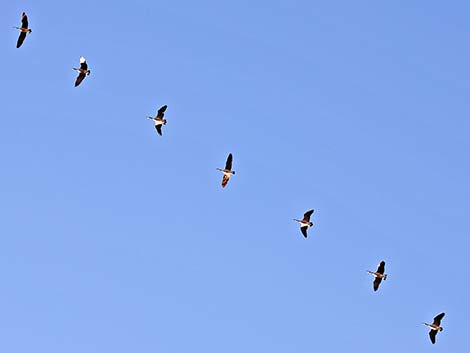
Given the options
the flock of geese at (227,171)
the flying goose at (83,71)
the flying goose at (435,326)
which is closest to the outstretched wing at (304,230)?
the flock of geese at (227,171)

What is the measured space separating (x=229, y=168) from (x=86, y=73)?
2006cm

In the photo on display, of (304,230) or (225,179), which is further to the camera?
(225,179)

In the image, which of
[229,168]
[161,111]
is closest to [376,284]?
[229,168]

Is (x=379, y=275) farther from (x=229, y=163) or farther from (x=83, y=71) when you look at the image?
(x=83, y=71)

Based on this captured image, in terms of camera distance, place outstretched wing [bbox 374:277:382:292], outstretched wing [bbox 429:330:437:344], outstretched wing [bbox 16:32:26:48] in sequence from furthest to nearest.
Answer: outstretched wing [bbox 374:277:382:292]
outstretched wing [bbox 429:330:437:344]
outstretched wing [bbox 16:32:26:48]

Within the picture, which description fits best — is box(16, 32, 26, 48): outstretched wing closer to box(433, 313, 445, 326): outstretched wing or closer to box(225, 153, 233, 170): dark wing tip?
box(225, 153, 233, 170): dark wing tip

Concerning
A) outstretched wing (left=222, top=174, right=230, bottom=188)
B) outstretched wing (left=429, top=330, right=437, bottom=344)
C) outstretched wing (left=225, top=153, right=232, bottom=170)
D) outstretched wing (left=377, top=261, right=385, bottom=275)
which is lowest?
outstretched wing (left=429, top=330, right=437, bottom=344)

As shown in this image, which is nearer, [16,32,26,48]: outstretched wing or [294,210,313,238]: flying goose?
[16,32,26,48]: outstretched wing

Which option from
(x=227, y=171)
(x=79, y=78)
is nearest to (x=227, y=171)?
(x=227, y=171)

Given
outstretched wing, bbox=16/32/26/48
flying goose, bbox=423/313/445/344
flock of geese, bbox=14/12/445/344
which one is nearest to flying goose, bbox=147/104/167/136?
flock of geese, bbox=14/12/445/344

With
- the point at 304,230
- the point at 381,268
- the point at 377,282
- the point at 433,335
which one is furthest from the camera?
the point at 304,230

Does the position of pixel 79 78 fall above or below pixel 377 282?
above

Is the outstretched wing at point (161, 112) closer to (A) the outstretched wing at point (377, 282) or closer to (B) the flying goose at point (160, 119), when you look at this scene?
(B) the flying goose at point (160, 119)

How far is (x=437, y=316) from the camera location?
124 m
